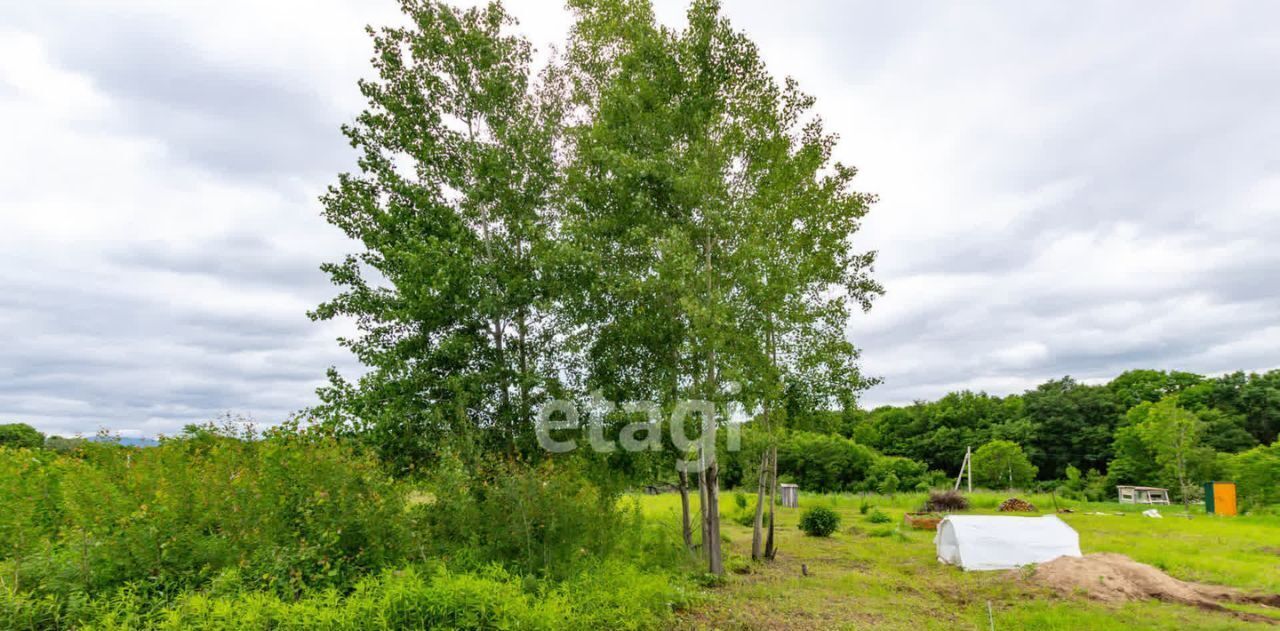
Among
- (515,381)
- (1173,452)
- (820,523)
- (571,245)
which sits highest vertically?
(571,245)

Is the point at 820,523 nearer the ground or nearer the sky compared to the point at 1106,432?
nearer the ground

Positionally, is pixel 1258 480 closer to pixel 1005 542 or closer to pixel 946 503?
pixel 946 503

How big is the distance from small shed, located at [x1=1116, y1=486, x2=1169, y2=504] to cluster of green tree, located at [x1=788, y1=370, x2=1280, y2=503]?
3.34 feet

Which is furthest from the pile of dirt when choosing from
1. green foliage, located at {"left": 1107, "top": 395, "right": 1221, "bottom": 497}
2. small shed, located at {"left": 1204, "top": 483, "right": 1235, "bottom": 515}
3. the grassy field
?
green foliage, located at {"left": 1107, "top": 395, "right": 1221, "bottom": 497}

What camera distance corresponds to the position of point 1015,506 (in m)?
28.3

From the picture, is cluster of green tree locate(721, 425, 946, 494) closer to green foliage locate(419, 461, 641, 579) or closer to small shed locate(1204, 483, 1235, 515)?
small shed locate(1204, 483, 1235, 515)

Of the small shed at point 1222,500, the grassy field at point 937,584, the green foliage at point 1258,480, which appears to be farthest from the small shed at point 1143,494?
the grassy field at point 937,584

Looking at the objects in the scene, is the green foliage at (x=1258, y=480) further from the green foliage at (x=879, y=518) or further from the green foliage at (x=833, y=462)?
the green foliage at (x=833, y=462)

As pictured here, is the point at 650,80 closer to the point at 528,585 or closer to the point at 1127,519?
the point at 528,585

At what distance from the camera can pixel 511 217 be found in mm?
11625

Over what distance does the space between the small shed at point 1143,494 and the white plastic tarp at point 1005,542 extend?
27.9 m

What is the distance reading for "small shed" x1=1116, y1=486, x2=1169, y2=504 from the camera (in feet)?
115

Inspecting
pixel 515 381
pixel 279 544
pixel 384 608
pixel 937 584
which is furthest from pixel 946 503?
pixel 279 544

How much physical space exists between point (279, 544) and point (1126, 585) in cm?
1426
